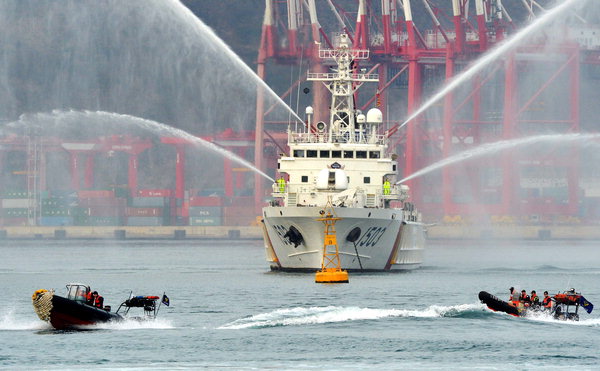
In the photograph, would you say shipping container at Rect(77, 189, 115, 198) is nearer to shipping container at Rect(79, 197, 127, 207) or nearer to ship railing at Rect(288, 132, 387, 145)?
shipping container at Rect(79, 197, 127, 207)

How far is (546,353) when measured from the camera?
4788cm

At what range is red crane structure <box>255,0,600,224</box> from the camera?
145 metres

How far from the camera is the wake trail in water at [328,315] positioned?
54872 mm

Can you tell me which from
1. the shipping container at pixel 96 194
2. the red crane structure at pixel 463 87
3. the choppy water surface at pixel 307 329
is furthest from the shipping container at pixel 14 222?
the choppy water surface at pixel 307 329

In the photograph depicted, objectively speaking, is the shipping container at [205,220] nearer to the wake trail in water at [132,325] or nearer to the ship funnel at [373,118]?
the ship funnel at [373,118]

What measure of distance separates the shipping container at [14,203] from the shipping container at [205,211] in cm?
2476

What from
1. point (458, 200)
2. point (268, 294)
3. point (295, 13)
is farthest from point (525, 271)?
point (458, 200)

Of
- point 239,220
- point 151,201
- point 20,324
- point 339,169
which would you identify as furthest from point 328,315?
point 151,201

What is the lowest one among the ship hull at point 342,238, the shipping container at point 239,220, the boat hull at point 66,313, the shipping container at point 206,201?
the boat hull at point 66,313

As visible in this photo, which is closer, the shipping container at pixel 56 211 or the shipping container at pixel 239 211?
the shipping container at pixel 239 211

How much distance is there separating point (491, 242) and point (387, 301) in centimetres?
10687

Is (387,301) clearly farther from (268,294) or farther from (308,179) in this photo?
(308,179)

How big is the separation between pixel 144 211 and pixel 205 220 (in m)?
9.97

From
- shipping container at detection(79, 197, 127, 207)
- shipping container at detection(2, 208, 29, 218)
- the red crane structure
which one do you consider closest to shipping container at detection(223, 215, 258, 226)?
shipping container at detection(79, 197, 127, 207)
